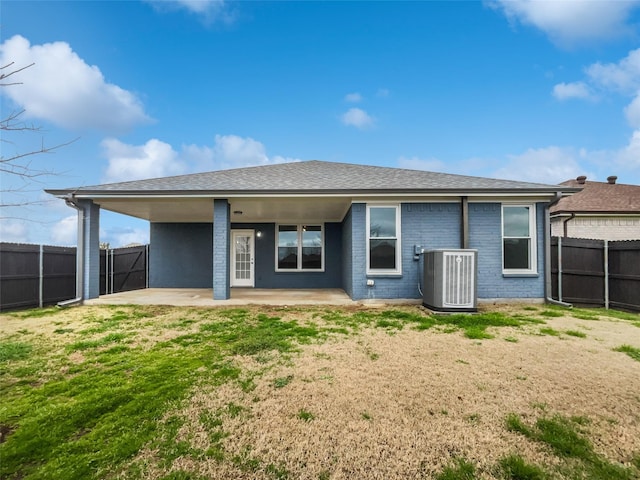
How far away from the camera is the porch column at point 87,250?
24.2 ft

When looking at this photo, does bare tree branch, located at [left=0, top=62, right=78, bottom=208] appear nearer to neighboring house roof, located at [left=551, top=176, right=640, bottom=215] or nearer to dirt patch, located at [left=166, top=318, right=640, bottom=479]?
dirt patch, located at [left=166, top=318, right=640, bottom=479]

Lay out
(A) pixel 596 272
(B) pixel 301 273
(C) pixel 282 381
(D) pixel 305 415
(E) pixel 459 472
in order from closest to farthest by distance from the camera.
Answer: (E) pixel 459 472
(D) pixel 305 415
(C) pixel 282 381
(A) pixel 596 272
(B) pixel 301 273

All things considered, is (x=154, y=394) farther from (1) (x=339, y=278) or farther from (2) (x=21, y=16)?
(1) (x=339, y=278)

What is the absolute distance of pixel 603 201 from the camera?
12742 mm

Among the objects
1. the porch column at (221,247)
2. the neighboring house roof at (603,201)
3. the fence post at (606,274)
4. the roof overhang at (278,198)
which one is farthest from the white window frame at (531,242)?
the porch column at (221,247)

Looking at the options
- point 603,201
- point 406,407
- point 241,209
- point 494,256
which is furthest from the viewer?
point 603,201

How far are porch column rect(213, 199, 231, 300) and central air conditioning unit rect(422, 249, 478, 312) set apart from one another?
5185 millimetres

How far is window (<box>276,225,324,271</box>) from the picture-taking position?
35.0ft

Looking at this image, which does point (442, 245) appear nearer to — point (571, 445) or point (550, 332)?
point (550, 332)

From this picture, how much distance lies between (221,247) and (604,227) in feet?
51.0

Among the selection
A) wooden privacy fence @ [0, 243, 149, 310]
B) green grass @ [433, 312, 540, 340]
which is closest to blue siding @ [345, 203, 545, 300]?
green grass @ [433, 312, 540, 340]

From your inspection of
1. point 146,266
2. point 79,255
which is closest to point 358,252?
point 79,255

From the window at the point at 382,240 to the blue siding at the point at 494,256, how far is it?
75.8 inches

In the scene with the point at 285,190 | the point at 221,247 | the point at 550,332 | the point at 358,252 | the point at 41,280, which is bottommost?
the point at 550,332
